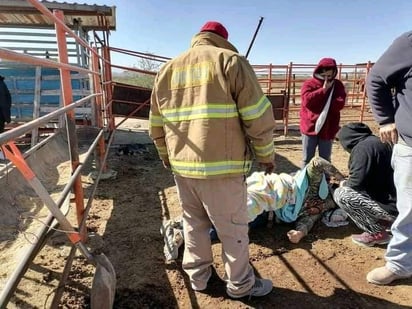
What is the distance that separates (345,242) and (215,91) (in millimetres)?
1983

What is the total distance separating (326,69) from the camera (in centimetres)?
379

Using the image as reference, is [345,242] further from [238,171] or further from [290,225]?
[238,171]

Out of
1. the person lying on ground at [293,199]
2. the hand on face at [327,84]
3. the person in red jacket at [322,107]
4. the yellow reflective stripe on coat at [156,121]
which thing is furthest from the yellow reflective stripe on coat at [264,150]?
the hand on face at [327,84]

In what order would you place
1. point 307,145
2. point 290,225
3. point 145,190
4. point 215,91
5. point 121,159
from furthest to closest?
point 121,159 < point 145,190 < point 307,145 < point 290,225 < point 215,91

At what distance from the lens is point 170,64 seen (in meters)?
1.97

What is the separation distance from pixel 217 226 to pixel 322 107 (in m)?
2.46

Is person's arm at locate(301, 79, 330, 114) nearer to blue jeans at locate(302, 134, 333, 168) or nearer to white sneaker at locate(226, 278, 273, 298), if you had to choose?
blue jeans at locate(302, 134, 333, 168)

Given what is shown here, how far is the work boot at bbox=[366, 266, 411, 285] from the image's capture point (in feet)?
7.69

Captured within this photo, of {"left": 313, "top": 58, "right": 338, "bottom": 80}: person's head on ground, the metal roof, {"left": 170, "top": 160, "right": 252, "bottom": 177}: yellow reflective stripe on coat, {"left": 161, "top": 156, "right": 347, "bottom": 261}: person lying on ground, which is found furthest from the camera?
the metal roof

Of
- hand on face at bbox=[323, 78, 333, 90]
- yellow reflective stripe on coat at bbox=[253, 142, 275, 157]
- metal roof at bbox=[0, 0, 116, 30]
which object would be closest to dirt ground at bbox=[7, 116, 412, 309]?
yellow reflective stripe on coat at bbox=[253, 142, 275, 157]

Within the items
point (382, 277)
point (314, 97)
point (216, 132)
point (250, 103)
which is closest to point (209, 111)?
point (216, 132)

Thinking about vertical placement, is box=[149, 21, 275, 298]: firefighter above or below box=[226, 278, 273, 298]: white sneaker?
above

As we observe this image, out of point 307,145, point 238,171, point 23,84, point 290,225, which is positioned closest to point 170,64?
point 238,171

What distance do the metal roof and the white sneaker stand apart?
4237 millimetres
